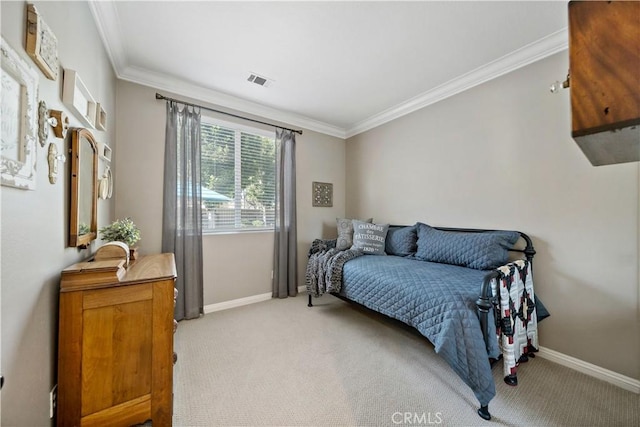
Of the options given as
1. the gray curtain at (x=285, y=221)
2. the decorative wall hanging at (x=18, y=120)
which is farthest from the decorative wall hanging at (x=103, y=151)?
the gray curtain at (x=285, y=221)

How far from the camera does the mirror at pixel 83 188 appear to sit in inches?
49.6

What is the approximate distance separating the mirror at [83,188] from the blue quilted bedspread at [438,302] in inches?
78.6

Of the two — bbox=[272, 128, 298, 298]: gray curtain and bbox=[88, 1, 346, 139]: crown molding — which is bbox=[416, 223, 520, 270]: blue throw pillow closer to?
bbox=[272, 128, 298, 298]: gray curtain

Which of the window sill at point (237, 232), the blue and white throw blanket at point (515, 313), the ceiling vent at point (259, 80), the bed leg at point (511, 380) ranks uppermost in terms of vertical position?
the ceiling vent at point (259, 80)

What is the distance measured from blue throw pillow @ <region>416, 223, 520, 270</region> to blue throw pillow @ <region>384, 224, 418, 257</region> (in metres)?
0.14

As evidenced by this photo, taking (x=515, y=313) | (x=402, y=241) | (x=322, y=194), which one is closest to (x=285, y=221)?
(x=322, y=194)

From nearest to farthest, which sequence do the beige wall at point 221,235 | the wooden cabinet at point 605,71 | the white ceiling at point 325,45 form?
the wooden cabinet at point 605,71, the white ceiling at point 325,45, the beige wall at point 221,235

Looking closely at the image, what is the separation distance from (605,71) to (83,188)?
6.67 feet

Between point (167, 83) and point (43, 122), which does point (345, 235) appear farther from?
point (43, 122)

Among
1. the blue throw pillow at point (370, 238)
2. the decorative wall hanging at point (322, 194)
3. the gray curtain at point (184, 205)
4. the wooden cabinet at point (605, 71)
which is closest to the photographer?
the wooden cabinet at point (605, 71)

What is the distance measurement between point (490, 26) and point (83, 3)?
8.72 feet

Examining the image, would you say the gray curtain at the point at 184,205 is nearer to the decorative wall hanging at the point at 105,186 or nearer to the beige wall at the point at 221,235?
the beige wall at the point at 221,235

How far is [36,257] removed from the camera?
962 millimetres

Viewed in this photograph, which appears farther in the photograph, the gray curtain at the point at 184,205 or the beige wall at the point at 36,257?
the gray curtain at the point at 184,205
